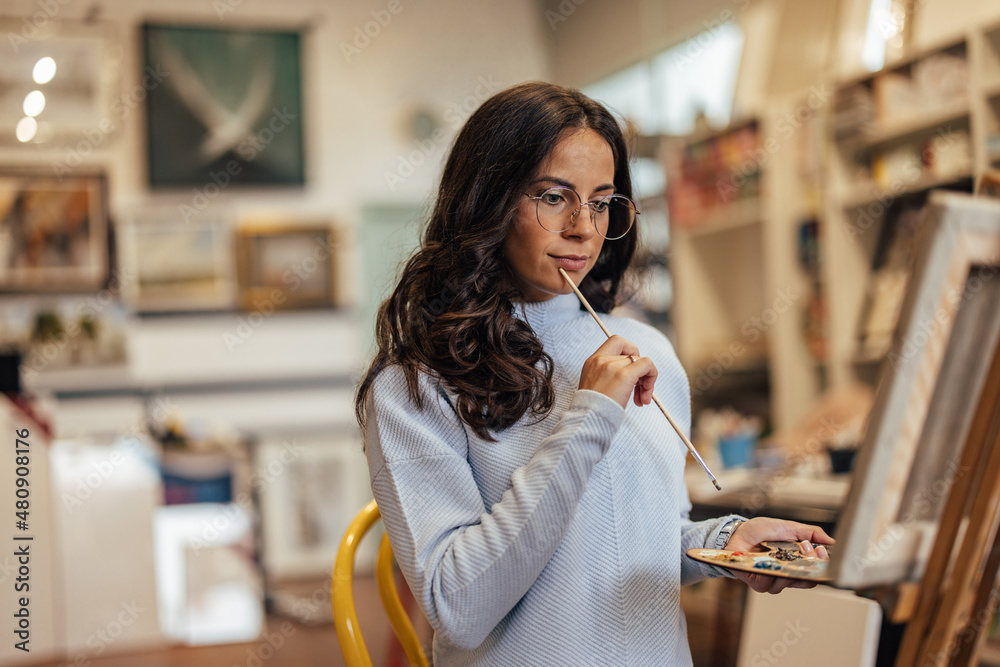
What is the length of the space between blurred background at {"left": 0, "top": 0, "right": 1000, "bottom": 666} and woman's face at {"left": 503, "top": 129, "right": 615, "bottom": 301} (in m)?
2.28

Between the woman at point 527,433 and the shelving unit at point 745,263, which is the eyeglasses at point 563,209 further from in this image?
the shelving unit at point 745,263

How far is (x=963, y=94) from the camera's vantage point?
3.41 m

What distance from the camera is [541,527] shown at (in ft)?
3.36

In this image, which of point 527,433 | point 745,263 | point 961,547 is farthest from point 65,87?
point 961,547

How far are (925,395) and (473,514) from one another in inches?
20.8

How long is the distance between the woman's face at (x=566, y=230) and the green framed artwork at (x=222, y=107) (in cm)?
462

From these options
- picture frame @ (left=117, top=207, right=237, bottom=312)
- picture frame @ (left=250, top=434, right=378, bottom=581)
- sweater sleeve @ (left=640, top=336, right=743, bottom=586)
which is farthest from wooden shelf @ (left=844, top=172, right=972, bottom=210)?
picture frame @ (left=117, top=207, right=237, bottom=312)

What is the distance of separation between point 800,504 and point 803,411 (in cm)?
197

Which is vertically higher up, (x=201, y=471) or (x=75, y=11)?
(x=75, y=11)

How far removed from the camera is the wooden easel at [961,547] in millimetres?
951

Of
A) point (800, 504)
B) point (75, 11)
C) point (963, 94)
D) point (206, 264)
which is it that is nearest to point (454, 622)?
point (800, 504)

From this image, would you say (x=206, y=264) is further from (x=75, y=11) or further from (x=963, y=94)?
(x=963, y=94)

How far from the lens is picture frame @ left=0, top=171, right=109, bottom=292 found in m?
5.11

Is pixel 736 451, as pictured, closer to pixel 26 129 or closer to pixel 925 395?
pixel 925 395
